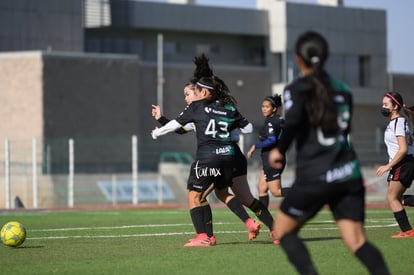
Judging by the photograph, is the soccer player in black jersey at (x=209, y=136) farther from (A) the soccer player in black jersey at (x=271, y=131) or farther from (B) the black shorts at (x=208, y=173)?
(A) the soccer player in black jersey at (x=271, y=131)

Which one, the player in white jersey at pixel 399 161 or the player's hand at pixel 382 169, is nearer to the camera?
the player's hand at pixel 382 169

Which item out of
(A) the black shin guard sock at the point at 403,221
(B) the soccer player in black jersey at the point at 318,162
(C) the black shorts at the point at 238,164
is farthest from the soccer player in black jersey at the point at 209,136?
(B) the soccer player in black jersey at the point at 318,162

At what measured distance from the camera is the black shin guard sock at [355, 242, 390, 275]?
7438 millimetres

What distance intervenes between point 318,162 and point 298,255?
2.39ft

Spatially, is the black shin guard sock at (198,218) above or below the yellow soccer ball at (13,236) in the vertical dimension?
above

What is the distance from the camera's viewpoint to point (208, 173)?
12234 millimetres

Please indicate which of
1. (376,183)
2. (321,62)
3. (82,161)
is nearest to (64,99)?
(82,161)

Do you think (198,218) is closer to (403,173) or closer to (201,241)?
(201,241)

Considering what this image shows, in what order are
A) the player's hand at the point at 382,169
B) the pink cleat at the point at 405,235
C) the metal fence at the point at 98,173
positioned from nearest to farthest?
the player's hand at the point at 382,169
the pink cleat at the point at 405,235
the metal fence at the point at 98,173

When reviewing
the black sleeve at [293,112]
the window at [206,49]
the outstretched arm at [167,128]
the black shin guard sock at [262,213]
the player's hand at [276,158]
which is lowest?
the black shin guard sock at [262,213]

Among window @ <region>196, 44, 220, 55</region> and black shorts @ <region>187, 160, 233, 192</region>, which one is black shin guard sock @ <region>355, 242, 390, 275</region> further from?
window @ <region>196, 44, 220, 55</region>

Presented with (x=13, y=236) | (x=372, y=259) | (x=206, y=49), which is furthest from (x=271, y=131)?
(x=206, y=49)

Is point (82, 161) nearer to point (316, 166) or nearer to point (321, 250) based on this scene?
point (321, 250)

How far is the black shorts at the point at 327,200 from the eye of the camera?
7.50 meters
